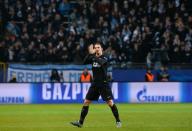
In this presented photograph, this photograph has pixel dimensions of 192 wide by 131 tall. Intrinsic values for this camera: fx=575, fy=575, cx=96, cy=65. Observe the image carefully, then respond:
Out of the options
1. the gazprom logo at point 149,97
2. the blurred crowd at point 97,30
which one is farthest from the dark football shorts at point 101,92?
the blurred crowd at point 97,30

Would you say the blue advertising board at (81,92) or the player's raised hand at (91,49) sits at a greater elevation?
the player's raised hand at (91,49)

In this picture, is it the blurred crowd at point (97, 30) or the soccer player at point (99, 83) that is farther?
the blurred crowd at point (97, 30)

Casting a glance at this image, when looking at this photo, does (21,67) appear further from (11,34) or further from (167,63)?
(167,63)

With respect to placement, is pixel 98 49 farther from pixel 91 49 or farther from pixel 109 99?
pixel 109 99

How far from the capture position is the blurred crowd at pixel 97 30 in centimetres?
3080

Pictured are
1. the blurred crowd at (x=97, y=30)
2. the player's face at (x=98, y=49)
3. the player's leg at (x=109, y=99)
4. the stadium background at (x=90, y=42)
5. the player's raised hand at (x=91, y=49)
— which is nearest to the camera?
the player's raised hand at (x=91, y=49)

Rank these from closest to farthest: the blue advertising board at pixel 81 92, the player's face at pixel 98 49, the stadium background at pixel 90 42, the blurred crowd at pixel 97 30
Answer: the player's face at pixel 98 49 < the blue advertising board at pixel 81 92 < the stadium background at pixel 90 42 < the blurred crowd at pixel 97 30

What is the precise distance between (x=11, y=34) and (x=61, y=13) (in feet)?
11.6

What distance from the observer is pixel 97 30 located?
3212 cm

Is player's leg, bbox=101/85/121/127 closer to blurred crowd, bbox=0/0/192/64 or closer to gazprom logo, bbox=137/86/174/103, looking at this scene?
gazprom logo, bbox=137/86/174/103

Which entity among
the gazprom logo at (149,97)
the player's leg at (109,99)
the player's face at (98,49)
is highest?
the player's face at (98,49)

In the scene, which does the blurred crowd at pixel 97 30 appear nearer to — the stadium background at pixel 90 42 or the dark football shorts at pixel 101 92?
the stadium background at pixel 90 42

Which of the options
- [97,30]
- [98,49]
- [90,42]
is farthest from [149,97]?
[98,49]

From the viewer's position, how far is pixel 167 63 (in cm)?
3123
